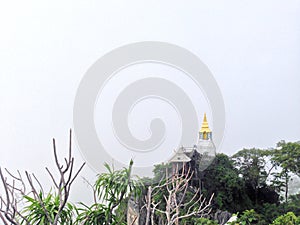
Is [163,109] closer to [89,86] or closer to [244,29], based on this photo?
[89,86]

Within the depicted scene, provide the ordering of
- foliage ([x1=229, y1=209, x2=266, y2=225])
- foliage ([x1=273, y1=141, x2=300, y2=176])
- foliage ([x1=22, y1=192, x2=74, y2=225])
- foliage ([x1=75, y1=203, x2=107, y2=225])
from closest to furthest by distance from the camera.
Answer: foliage ([x1=22, y1=192, x2=74, y2=225])
foliage ([x1=75, y1=203, x2=107, y2=225])
foliage ([x1=229, y1=209, x2=266, y2=225])
foliage ([x1=273, y1=141, x2=300, y2=176])

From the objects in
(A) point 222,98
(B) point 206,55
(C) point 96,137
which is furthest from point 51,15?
(A) point 222,98

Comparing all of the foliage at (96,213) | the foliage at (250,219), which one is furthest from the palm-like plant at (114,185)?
the foliage at (250,219)

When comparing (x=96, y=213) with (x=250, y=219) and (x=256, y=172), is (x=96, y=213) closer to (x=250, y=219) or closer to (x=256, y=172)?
(x=250, y=219)

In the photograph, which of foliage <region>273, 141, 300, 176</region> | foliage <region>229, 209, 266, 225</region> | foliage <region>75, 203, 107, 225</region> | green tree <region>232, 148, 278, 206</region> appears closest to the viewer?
foliage <region>75, 203, 107, 225</region>

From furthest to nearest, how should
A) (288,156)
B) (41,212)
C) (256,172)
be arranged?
(256,172), (288,156), (41,212)

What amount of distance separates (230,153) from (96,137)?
3.29 feet

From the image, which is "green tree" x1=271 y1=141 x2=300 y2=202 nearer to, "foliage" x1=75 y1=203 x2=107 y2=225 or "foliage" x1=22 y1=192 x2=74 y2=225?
"foliage" x1=75 y1=203 x2=107 y2=225

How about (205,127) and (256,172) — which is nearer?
(205,127)

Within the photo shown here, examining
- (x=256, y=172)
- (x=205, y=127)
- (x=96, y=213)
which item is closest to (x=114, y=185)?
(x=96, y=213)

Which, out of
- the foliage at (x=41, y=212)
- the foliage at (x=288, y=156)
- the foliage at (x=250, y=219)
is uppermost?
the foliage at (x=288, y=156)

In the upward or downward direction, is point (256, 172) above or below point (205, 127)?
below

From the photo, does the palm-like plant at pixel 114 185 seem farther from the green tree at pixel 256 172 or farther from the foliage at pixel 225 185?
the green tree at pixel 256 172

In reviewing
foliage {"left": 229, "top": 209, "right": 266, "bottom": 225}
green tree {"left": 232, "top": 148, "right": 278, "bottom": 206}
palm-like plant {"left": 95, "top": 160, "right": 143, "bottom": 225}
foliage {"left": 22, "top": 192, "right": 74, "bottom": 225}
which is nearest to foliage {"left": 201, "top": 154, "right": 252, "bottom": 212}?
green tree {"left": 232, "top": 148, "right": 278, "bottom": 206}
